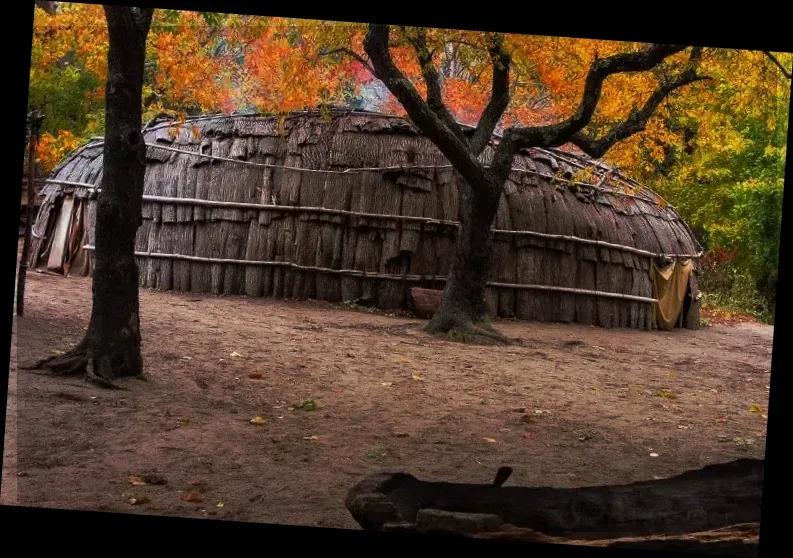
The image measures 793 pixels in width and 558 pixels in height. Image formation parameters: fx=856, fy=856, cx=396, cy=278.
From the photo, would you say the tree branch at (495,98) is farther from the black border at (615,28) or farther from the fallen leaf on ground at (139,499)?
the black border at (615,28)

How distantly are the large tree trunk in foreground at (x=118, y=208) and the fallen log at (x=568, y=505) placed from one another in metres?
3.06

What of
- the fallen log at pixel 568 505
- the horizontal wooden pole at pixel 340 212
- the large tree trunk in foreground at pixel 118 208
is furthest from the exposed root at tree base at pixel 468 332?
the fallen log at pixel 568 505

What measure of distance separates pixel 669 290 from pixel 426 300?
3.75m

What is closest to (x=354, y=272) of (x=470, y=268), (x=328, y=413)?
(x=470, y=268)

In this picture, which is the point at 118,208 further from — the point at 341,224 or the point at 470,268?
the point at 341,224

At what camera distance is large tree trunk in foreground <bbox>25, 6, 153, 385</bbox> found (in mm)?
6129

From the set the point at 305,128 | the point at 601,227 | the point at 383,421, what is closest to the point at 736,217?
the point at 601,227

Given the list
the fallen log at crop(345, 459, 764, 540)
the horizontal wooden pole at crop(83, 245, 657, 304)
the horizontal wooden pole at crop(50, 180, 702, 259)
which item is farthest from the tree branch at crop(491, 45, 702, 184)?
the fallen log at crop(345, 459, 764, 540)

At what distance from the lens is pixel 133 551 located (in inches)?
129

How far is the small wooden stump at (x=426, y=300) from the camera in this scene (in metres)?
10.8

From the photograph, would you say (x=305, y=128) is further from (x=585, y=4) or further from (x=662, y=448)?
(x=585, y=4)

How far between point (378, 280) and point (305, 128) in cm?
240

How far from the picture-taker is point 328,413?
6844 millimetres

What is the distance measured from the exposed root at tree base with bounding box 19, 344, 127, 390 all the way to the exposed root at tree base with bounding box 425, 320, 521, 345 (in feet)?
13.8
